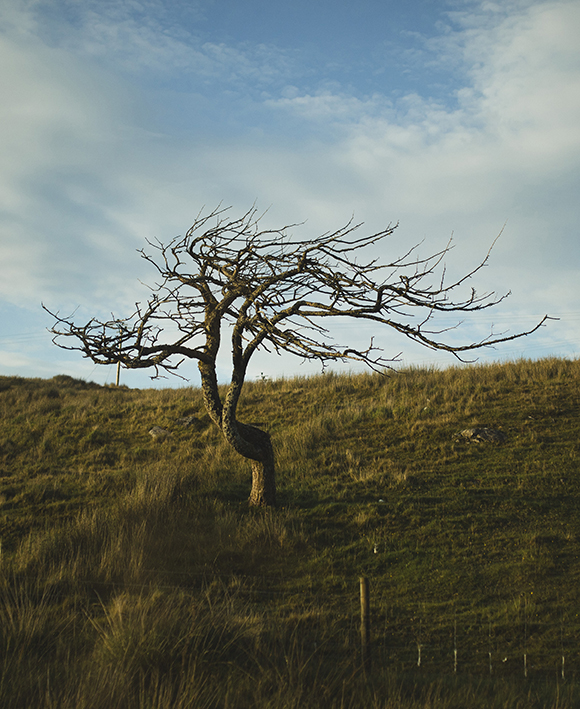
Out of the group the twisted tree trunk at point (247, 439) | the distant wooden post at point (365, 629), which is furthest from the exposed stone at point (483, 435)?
the distant wooden post at point (365, 629)

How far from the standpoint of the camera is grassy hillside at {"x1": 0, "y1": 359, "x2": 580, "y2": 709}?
510 cm

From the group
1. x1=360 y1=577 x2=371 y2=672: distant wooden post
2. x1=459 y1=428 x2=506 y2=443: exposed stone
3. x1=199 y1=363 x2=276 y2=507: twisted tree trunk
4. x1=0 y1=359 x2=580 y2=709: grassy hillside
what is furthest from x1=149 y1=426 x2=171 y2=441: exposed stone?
x1=360 y1=577 x2=371 y2=672: distant wooden post

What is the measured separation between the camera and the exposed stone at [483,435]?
44.5 feet

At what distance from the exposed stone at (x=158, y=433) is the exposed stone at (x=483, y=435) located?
9.75 m

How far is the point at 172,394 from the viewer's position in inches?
978

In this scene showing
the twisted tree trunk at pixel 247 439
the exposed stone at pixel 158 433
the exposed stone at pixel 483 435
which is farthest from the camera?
the exposed stone at pixel 158 433

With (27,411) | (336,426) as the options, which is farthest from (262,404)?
(27,411)

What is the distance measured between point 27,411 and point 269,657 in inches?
808

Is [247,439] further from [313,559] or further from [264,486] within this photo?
[313,559]

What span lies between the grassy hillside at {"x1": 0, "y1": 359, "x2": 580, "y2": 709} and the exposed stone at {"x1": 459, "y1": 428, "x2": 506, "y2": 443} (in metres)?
0.25

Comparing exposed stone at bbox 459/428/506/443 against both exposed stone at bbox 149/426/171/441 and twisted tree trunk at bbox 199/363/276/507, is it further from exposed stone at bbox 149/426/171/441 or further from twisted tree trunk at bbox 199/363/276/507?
exposed stone at bbox 149/426/171/441

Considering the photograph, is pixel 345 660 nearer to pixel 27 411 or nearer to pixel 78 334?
pixel 78 334

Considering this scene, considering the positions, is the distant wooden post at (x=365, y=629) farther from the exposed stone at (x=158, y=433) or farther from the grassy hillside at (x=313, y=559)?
the exposed stone at (x=158, y=433)

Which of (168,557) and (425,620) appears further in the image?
(168,557)
